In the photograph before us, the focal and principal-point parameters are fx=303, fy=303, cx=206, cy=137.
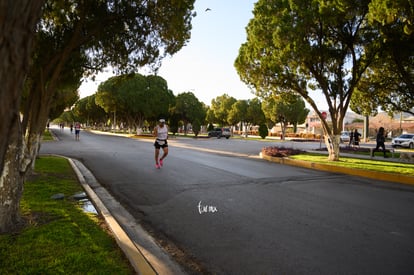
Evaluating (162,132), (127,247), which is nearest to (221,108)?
(162,132)

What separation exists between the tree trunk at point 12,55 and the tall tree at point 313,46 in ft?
38.5

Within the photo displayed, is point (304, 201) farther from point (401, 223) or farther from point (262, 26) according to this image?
point (262, 26)

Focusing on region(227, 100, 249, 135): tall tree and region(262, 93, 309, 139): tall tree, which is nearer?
region(262, 93, 309, 139): tall tree

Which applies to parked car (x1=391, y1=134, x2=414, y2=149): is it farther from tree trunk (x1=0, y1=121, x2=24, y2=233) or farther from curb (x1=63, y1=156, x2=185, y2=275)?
tree trunk (x1=0, y1=121, x2=24, y2=233)

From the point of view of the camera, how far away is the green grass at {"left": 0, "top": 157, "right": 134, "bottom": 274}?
2.99 metres

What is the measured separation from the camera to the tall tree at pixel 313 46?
12.1 m

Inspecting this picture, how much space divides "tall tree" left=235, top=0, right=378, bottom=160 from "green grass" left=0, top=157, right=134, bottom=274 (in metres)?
10.7

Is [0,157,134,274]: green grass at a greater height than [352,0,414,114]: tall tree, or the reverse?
[352,0,414,114]: tall tree

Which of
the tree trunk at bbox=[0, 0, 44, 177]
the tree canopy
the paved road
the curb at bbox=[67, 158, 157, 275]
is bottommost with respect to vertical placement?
the paved road

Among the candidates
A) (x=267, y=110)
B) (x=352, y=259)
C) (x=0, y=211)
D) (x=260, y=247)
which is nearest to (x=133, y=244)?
(x=260, y=247)

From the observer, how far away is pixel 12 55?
1482 mm

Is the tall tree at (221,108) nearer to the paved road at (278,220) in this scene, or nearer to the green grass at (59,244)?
the paved road at (278,220)

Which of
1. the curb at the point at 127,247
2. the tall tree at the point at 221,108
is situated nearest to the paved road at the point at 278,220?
the curb at the point at 127,247

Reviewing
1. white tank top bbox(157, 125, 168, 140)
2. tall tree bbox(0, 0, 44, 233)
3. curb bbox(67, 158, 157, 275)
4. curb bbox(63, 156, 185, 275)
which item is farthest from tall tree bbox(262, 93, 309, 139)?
tall tree bbox(0, 0, 44, 233)
